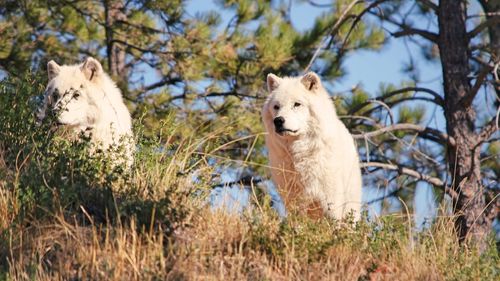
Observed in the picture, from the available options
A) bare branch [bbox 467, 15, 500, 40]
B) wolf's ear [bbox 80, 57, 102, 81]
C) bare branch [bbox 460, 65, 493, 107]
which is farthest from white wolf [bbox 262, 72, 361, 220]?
bare branch [bbox 467, 15, 500, 40]

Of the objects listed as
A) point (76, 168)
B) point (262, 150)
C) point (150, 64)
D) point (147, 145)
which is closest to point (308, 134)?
point (147, 145)

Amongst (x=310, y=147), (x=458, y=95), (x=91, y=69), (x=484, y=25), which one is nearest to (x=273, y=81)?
(x=310, y=147)

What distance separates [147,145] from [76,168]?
88 centimetres

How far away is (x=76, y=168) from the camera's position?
8195mm

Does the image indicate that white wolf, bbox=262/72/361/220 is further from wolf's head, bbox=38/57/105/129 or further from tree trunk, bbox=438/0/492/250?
tree trunk, bbox=438/0/492/250

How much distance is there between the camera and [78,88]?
1067 centimetres

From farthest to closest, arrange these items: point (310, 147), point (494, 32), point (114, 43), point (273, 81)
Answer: point (114, 43) < point (494, 32) < point (273, 81) < point (310, 147)

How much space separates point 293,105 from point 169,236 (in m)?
3.53

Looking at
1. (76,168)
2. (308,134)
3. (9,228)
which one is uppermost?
(308,134)

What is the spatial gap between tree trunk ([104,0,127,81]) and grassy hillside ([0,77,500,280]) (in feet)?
34.0

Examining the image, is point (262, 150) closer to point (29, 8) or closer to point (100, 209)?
point (29, 8)

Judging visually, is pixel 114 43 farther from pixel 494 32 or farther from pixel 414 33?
pixel 494 32

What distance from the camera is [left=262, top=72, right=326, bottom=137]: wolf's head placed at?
10.5m

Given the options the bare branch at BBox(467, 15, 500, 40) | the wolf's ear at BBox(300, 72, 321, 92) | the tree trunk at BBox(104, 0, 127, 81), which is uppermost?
the bare branch at BBox(467, 15, 500, 40)
